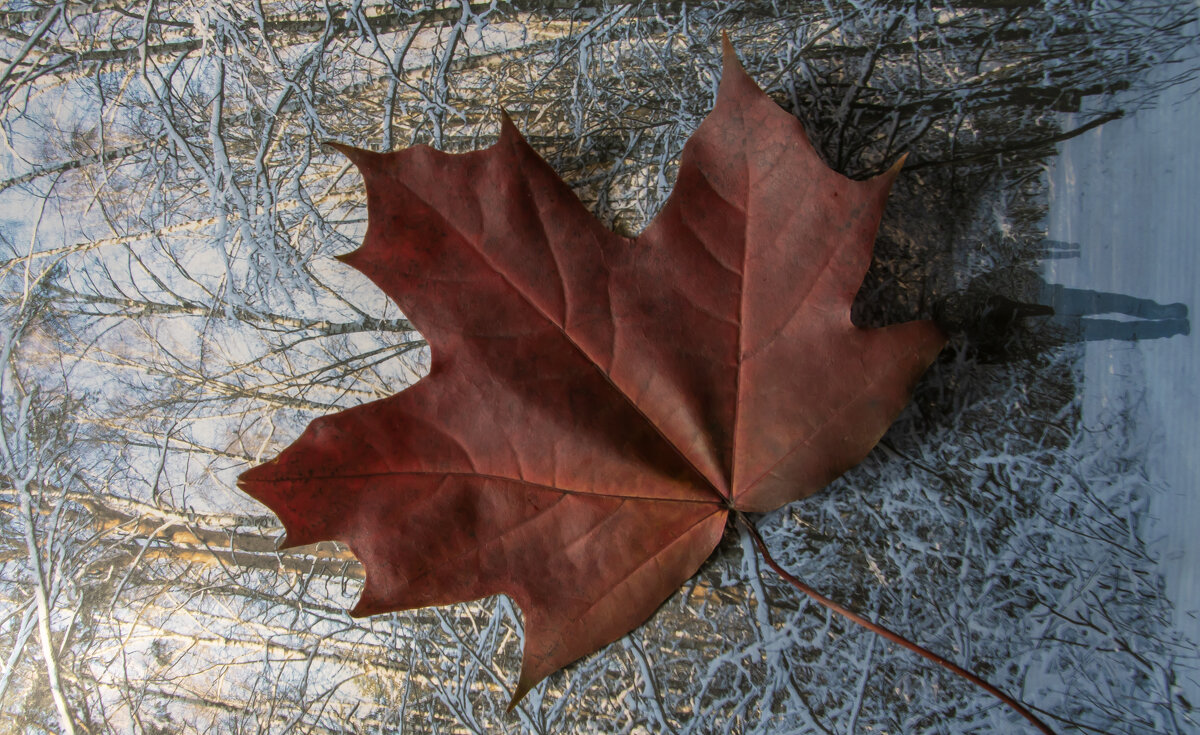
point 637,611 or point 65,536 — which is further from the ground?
point 65,536

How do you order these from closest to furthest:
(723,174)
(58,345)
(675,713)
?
(723,174) < (675,713) < (58,345)

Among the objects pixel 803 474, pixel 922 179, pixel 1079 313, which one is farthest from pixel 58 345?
pixel 1079 313

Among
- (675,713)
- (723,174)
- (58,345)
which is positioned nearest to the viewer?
(723,174)

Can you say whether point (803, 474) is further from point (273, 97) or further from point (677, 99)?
point (273, 97)
